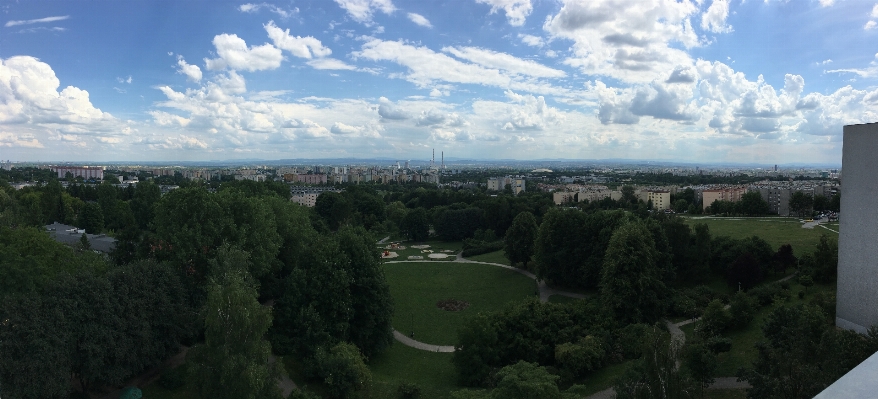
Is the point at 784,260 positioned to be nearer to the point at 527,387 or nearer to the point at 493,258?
the point at 527,387

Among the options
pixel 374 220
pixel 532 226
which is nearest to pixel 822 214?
pixel 532 226

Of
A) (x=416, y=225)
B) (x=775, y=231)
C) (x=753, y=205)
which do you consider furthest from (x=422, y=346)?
(x=753, y=205)

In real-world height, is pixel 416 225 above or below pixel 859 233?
below

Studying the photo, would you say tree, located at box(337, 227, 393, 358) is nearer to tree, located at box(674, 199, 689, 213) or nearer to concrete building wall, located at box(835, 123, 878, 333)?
concrete building wall, located at box(835, 123, 878, 333)

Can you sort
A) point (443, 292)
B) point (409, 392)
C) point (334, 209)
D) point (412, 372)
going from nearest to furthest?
point (409, 392)
point (412, 372)
point (443, 292)
point (334, 209)

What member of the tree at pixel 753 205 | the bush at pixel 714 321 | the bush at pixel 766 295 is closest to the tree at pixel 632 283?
the bush at pixel 714 321
